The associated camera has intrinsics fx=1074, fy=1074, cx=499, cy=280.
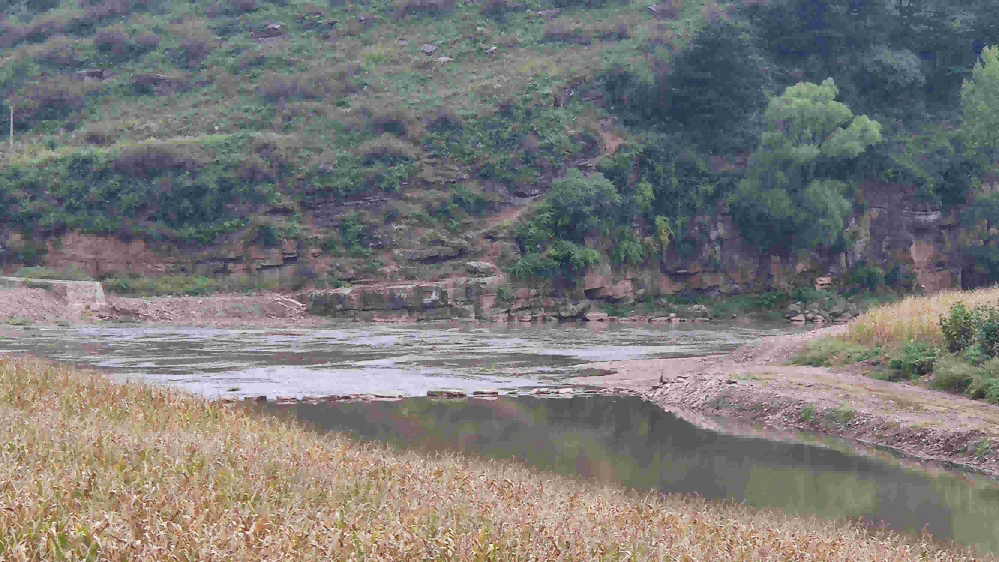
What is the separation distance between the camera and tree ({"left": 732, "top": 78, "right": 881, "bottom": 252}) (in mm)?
56969

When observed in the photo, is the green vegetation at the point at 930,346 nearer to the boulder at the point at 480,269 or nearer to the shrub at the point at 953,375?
the shrub at the point at 953,375

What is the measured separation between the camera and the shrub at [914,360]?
22.9m

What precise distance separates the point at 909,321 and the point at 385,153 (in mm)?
39983

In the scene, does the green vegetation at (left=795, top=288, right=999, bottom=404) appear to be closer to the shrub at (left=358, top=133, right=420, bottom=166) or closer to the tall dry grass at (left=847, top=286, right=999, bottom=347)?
the tall dry grass at (left=847, top=286, right=999, bottom=347)

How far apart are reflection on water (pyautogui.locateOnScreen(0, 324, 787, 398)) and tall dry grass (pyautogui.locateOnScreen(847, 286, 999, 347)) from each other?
796cm

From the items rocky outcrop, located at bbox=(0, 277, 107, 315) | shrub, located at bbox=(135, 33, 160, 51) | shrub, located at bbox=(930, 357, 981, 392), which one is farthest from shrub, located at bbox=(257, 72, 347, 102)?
shrub, located at bbox=(930, 357, 981, 392)

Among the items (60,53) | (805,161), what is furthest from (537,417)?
(60,53)

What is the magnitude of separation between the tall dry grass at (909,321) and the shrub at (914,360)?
1.90ft

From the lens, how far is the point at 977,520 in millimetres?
13547

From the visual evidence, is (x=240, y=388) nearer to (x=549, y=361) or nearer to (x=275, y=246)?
(x=549, y=361)

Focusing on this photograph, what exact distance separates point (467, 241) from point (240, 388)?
111 ft

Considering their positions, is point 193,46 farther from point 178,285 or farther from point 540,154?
point 540,154

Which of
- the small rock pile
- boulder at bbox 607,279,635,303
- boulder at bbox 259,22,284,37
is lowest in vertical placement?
the small rock pile

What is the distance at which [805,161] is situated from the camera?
187 ft
